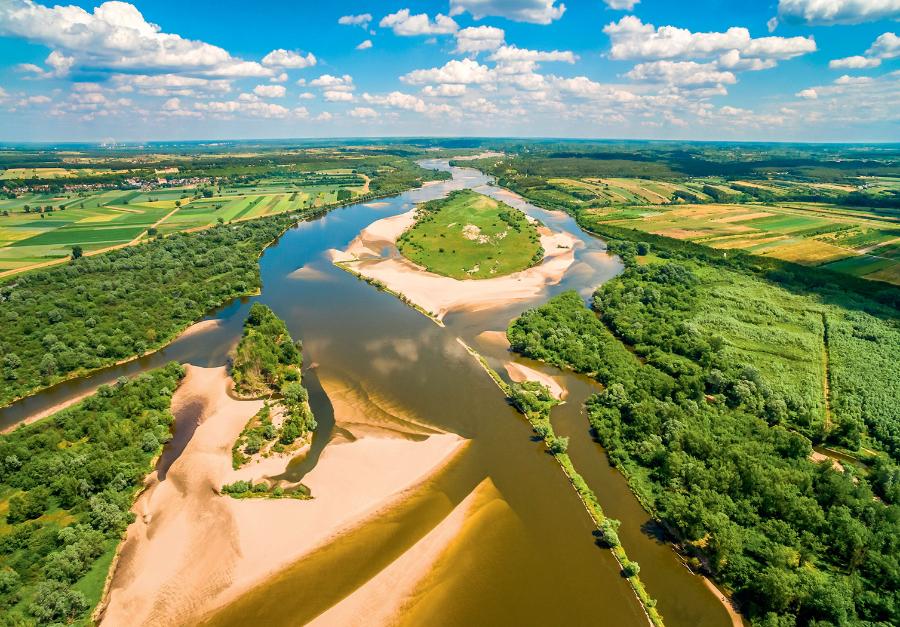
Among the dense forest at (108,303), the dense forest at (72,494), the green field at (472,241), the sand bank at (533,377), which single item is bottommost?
the dense forest at (72,494)

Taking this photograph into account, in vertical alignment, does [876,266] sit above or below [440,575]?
above

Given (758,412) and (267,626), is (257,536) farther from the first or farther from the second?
(758,412)

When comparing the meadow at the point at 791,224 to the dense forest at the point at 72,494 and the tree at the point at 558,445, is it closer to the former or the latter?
the tree at the point at 558,445

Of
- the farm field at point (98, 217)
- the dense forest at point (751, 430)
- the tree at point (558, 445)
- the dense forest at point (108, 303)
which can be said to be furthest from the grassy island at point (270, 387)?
the farm field at point (98, 217)

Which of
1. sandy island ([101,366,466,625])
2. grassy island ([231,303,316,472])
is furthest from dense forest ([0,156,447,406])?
sandy island ([101,366,466,625])

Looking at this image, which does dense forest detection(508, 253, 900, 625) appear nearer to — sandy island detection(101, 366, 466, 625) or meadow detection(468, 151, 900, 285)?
sandy island detection(101, 366, 466, 625)

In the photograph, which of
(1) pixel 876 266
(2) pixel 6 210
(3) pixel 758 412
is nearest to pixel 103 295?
(3) pixel 758 412
